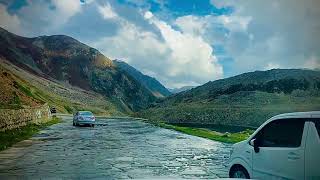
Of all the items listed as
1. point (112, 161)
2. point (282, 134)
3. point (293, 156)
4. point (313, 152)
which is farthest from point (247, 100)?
point (313, 152)

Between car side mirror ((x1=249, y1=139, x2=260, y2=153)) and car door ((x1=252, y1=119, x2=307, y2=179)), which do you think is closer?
car door ((x1=252, y1=119, x2=307, y2=179))

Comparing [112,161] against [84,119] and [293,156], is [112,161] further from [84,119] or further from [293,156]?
[84,119]

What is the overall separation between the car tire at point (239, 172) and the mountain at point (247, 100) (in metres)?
70.3

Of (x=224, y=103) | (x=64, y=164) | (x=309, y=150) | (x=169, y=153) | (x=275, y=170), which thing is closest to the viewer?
(x=309, y=150)

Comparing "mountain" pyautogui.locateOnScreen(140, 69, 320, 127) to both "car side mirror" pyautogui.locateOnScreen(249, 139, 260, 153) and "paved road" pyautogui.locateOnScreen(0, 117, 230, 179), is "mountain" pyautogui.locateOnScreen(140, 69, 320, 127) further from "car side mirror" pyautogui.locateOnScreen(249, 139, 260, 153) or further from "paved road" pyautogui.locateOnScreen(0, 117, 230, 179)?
"car side mirror" pyautogui.locateOnScreen(249, 139, 260, 153)

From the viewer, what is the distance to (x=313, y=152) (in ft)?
28.1

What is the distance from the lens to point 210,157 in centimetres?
1877

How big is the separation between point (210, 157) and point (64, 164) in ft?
18.8

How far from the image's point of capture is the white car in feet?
28.3

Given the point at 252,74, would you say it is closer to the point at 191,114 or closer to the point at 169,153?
the point at 191,114

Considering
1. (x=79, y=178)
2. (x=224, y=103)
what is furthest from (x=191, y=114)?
(x=79, y=178)

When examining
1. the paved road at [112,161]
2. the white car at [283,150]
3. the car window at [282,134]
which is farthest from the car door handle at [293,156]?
the paved road at [112,161]

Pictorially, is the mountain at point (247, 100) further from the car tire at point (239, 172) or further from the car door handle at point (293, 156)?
the car door handle at point (293, 156)

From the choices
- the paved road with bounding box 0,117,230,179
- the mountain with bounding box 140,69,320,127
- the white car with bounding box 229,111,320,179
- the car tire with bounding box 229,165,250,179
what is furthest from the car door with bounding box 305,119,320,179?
the mountain with bounding box 140,69,320,127
